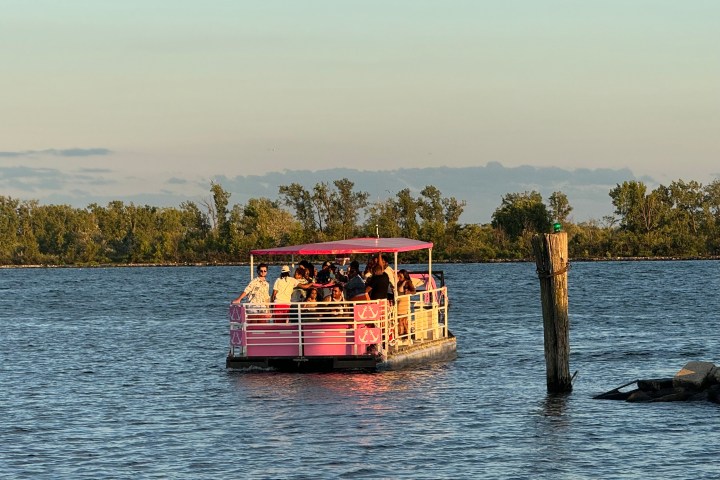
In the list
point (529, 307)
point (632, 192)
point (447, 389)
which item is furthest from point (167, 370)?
point (632, 192)

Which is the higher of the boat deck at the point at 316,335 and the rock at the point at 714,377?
the boat deck at the point at 316,335

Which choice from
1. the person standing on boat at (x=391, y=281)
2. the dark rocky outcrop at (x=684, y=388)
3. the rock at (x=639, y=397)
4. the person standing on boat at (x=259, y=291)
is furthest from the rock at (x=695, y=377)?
the person standing on boat at (x=259, y=291)

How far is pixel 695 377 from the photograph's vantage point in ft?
87.3

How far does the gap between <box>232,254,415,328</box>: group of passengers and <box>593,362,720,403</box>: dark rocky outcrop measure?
19.0 feet

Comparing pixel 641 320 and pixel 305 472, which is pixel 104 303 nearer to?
pixel 641 320

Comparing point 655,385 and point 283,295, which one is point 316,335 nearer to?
point 283,295

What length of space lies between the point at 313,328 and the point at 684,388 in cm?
827

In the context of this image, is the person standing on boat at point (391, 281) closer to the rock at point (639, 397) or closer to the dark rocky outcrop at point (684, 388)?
the dark rocky outcrop at point (684, 388)

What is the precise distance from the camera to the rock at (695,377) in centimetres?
2650

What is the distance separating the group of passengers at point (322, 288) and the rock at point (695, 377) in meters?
6.96

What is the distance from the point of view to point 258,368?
30750 mm

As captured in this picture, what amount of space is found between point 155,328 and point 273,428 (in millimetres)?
33554

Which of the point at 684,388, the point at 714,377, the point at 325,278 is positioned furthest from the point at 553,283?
the point at 325,278

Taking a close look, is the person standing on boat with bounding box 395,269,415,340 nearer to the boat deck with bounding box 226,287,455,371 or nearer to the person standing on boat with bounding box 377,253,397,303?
the person standing on boat with bounding box 377,253,397,303
